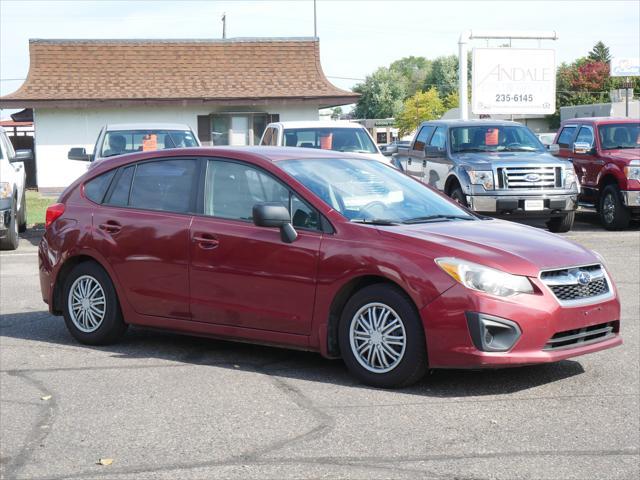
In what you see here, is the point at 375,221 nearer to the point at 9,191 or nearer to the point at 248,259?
the point at 248,259

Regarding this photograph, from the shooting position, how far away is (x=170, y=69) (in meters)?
32.9

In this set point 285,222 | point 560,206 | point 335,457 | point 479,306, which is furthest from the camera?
point 560,206

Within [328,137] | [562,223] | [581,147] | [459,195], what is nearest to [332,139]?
[328,137]

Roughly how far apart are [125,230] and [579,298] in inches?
138

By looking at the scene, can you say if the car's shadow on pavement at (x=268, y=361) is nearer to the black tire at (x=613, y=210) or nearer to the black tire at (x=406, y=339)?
the black tire at (x=406, y=339)

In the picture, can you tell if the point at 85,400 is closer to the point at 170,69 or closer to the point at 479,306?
the point at 479,306

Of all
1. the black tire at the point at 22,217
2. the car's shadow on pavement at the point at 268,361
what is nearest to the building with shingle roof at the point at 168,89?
the black tire at the point at 22,217

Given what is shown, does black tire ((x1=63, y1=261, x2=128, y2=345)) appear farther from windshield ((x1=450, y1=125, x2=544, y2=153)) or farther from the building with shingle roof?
the building with shingle roof

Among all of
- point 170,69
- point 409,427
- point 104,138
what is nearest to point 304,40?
point 170,69

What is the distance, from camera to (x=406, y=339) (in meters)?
6.80

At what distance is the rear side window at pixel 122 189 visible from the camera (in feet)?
28.1

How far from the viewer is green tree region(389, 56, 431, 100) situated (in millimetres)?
158450

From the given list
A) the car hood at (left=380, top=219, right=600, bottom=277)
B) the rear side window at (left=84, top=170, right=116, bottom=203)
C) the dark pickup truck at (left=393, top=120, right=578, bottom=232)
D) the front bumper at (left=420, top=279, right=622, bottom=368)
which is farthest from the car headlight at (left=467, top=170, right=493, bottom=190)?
the front bumper at (left=420, top=279, right=622, bottom=368)

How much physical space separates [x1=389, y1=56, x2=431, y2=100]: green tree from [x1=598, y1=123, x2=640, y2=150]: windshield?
13372 cm
